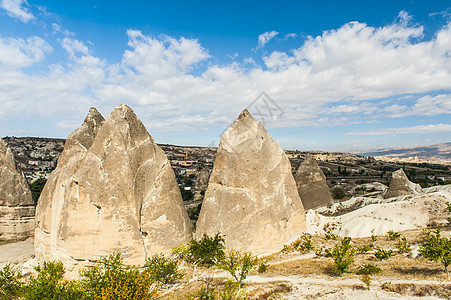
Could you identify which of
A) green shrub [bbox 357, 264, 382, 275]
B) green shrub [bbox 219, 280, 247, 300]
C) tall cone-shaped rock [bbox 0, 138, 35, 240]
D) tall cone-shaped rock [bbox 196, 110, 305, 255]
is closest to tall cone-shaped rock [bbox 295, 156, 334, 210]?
tall cone-shaped rock [bbox 196, 110, 305, 255]

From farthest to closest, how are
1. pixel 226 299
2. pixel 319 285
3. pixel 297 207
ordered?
pixel 297 207 < pixel 319 285 < pixel 226 299

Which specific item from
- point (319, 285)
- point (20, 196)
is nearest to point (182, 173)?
point (20, 196)

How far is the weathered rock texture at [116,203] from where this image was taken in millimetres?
9414

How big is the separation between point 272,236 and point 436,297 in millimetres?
5403

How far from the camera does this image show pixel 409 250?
413 inches

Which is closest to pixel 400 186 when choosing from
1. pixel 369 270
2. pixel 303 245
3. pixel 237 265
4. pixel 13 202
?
pixel 303 245

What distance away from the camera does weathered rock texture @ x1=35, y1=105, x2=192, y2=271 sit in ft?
30.9

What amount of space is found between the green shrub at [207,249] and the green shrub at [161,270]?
2.65 ft

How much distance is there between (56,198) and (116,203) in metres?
2.81

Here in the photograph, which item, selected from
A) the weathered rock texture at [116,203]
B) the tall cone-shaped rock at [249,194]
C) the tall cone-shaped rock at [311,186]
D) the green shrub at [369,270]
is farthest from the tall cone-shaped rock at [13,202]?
A: the green shrub at [369,270]

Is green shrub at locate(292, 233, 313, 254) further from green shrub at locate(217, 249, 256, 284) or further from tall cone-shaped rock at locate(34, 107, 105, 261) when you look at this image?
tall cone-shaped rock at locate(34, 107, 105, 261)

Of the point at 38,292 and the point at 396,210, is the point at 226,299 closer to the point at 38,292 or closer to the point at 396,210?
the point at 38,292

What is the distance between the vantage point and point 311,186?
22.5m

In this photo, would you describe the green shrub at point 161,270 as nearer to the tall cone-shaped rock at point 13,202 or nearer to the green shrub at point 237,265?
the green shrub at point 237,265
